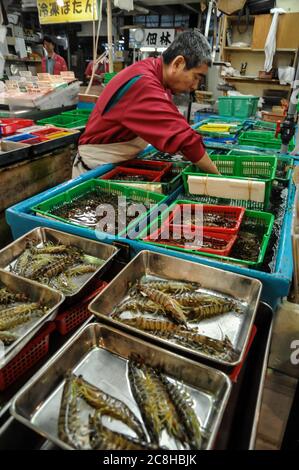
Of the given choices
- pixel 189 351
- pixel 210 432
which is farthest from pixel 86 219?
pixel 210 432

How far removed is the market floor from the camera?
7.08 feet

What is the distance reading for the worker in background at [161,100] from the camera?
2.73 m

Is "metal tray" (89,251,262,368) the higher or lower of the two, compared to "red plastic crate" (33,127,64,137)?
lower

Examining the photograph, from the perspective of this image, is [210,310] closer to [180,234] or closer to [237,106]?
[180,234]

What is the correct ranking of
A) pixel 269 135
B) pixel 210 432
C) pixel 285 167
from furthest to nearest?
pixel 269 135
pixel 285 167
pixel 210 432

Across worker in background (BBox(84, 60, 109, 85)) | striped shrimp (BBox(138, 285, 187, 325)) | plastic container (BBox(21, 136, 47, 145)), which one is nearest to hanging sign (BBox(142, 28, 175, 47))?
worker in background (BBox(84, 60, 109, 85))

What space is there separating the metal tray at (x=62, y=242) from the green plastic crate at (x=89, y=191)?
0.17m

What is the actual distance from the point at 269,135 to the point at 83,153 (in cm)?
314

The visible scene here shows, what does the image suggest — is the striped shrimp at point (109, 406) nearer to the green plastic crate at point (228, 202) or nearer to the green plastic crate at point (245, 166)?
the green plastic crate at point (228, 202)

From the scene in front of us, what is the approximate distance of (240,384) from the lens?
154 centimetres

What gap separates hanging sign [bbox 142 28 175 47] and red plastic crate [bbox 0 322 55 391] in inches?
583

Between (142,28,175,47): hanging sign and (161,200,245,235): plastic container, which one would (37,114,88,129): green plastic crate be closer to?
(161,200,245,235): plastic container

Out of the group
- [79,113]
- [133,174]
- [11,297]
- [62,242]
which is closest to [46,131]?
[79,113]

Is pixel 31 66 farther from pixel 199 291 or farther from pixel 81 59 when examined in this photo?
pixel 199 291
